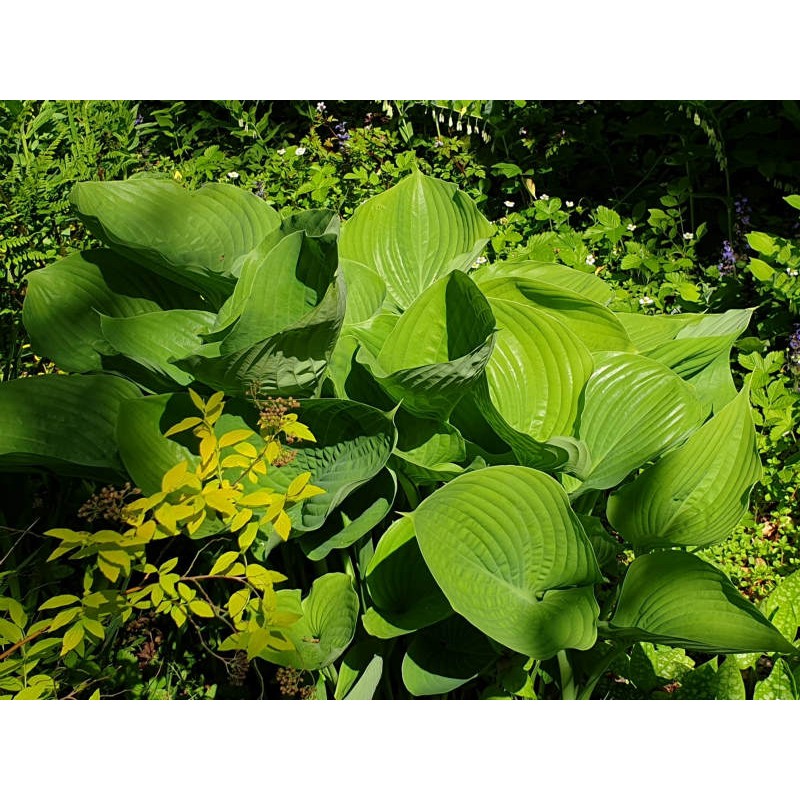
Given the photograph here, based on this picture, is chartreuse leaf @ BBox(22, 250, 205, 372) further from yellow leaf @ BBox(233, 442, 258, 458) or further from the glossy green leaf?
the glossy green leaf

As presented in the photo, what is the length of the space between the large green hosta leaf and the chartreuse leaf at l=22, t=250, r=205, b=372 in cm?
36

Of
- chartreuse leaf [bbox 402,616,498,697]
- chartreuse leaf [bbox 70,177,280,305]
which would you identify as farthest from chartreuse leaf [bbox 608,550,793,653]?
chartreuse leaf [bbox 70,177,280,305]

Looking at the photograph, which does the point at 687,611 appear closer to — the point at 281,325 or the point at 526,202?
the point at 281,325

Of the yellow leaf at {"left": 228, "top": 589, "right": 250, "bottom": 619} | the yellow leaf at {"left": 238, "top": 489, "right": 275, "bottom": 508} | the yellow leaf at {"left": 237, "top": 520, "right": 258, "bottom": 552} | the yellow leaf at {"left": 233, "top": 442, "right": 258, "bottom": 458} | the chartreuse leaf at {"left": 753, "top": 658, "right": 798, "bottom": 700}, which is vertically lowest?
the chartreuse leaf at {"left": 753, "top": 658, "right": 798, "bottom": 700}

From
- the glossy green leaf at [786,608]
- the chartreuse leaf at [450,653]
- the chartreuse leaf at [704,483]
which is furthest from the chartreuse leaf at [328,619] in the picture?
the glossy green leaf at [786,608]

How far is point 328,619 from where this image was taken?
62.7 inches

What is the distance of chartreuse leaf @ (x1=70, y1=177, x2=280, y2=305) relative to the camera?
182cm

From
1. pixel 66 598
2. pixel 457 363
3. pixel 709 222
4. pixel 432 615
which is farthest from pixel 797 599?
pixel 709 222

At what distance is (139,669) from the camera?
1834 millimetres

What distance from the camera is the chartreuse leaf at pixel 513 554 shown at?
1.41m

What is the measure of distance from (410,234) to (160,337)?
660 millimetres

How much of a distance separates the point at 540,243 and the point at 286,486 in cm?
171

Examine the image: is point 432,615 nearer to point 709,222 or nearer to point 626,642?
point 626,642

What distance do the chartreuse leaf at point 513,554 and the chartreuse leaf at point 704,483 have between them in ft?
0.65
